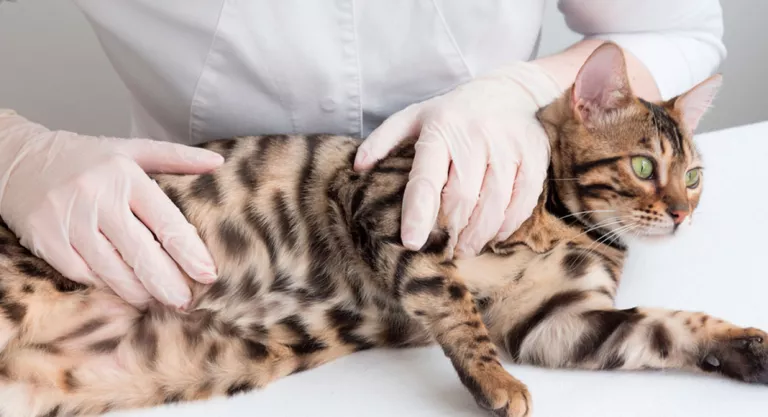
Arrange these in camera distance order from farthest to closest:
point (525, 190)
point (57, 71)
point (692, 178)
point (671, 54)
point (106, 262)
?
point (57, 71) → point (671, 54) → point (692, 178) → point (525, 190) → point (106, 262)

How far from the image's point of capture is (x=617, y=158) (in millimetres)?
1135

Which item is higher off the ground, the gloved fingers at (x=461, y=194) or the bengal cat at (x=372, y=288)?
the gloved fingers at (x=461, y=194)

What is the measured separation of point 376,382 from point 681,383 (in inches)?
17.0

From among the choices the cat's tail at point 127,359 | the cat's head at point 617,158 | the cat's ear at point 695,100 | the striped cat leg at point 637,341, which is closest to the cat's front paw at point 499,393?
the striped cat leg at point 637,341

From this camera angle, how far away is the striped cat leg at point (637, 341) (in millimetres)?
948

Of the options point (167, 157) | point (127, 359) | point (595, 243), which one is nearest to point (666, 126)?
point (595, 243)

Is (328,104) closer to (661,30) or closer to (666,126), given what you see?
(666,126)

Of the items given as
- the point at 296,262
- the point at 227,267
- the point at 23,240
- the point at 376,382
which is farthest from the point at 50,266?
the point at 376,382

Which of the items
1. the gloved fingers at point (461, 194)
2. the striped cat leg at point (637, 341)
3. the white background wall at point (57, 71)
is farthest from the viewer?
the white background wall at point (57, 71)

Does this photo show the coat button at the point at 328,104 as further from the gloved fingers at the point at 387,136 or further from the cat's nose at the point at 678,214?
the cat's nose at the point at 678,214

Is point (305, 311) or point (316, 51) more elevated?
point (316, 51)

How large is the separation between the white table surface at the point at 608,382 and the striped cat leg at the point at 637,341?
0.02 meters

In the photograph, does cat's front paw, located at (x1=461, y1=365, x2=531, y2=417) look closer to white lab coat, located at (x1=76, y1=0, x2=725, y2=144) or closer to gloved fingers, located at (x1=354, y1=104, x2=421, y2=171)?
gloved fingers, located at (x1=354, y1=104, x2=421, y2=171)

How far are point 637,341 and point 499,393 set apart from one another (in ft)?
0.91
